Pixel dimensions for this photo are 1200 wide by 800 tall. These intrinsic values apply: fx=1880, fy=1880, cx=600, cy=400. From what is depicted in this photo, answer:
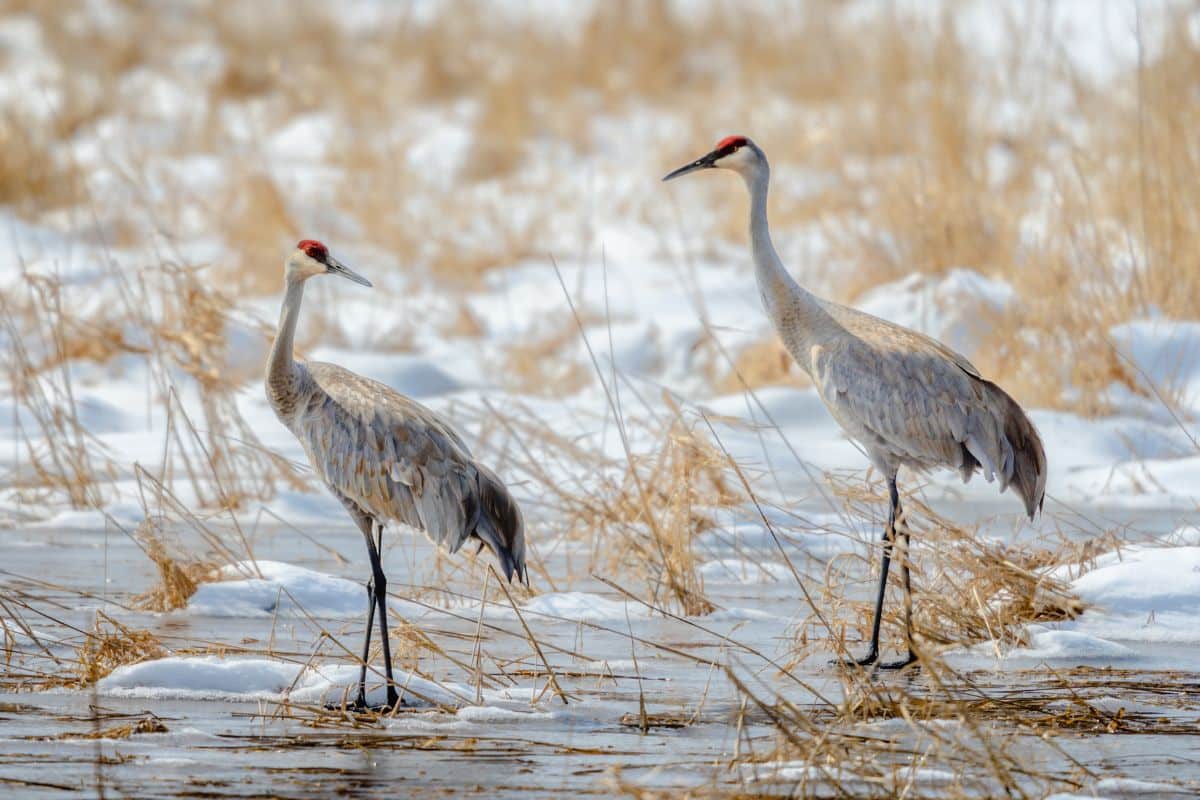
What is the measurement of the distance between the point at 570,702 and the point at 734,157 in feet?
7.76

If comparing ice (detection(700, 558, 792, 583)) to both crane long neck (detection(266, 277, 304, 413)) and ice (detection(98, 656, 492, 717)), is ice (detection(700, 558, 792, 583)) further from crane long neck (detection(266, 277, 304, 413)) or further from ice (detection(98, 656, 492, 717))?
ice (detection(98, 656, 492, 717))

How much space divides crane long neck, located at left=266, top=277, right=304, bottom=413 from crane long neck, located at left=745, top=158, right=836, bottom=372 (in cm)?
157

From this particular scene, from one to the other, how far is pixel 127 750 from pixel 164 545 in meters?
1.72

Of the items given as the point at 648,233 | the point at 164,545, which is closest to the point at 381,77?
the point at 648,233

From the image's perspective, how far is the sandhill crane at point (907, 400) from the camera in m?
5.85

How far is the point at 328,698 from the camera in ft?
15.4

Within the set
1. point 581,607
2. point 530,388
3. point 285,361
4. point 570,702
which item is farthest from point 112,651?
point 530,388

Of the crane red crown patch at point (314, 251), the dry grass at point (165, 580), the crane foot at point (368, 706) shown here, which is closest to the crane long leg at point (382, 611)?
the crane foot at point (368, 706)

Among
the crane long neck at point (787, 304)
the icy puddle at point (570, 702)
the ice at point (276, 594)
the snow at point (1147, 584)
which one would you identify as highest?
the crane long neck at point (787, 304)

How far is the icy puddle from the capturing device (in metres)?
3.83

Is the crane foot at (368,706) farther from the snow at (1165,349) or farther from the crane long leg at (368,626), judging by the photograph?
the snow at (1165,349)

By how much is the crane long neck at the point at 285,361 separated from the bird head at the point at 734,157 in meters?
1.53

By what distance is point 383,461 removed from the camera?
5.11 meters

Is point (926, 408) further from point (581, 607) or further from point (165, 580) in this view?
point (165, 580)
